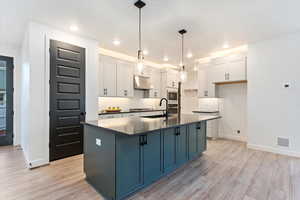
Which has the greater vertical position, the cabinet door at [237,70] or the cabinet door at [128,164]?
the cabinet door at [237,70]

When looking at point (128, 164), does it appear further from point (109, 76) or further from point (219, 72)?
point (219, 72)

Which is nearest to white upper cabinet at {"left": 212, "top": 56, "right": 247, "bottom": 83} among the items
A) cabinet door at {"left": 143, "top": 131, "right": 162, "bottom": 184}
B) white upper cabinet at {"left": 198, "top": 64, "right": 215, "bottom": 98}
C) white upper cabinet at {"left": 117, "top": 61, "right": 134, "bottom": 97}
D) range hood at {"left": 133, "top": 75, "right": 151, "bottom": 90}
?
white upper cabinet at {"left": 198, "top": 64, "right": 215, "bottom": 98}

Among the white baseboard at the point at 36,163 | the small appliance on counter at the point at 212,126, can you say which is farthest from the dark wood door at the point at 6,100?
the small appliance on counter at the point at 212,126

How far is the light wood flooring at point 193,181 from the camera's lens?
205 cm

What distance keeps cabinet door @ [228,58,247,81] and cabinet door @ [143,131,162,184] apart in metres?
3.42

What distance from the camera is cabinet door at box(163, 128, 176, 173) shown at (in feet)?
8.25

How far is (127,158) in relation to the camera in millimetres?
1954

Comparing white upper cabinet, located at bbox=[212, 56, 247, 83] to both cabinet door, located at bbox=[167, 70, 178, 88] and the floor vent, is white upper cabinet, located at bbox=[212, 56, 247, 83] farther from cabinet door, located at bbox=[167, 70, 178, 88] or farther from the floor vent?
cabinet door, located at bbox=[167, 70, 178, 88]

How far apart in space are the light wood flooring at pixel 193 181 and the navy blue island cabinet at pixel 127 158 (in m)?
0.15

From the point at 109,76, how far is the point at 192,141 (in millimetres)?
3039

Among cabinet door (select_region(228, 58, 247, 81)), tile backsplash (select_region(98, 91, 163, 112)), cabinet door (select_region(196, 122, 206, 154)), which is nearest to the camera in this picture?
cabinet door (select_region(196, 122, 206, 154))

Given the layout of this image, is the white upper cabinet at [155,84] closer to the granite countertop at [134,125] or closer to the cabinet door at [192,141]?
Result: the cabinet door at [192,141]

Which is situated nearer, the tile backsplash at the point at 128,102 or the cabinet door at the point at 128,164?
the cabinet door at the point at 128,164

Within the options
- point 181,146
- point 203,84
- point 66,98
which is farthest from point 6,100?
point 203,84
